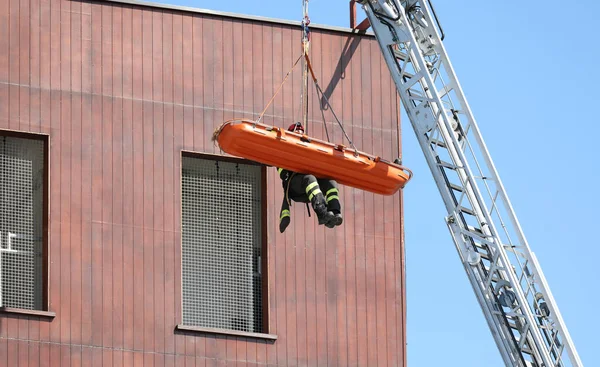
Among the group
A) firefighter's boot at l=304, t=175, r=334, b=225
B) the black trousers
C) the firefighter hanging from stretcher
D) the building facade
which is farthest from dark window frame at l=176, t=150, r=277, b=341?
firefighter's boot at l=304, t=175, r=334, b=225

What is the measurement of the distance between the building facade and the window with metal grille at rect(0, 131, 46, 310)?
0.08 ft

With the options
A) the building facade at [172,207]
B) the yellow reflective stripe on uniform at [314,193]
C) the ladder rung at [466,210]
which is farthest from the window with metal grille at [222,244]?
the yellow reflective stripe on uniform at [314,193]

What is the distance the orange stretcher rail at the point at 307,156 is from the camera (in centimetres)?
2712

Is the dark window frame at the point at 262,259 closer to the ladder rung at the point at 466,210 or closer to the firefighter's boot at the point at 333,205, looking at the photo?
the ladder rung at the point at 466,210

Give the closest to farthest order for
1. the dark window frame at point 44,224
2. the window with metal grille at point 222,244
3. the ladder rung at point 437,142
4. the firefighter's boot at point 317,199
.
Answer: the firefighter's boot at point 317,199 → the dark window frame at point 44,224 → the window with metal grille at point 222,244 → the ladder rung at point 437,142

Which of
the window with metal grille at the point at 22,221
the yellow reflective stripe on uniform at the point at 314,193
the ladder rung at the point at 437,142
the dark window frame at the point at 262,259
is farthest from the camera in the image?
the ladder rung at the point at 437,142

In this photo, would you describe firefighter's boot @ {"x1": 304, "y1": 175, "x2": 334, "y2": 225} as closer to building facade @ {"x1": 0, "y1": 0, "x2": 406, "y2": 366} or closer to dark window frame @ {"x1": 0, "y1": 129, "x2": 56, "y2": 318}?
building facade @ {"x1": 0, "y1": 0, "x2": 406, "y2": 366}

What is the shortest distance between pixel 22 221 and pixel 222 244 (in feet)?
11.4

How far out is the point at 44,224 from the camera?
97.1 ft

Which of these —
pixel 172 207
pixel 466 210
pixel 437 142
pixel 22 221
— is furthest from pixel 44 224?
pixel 466 210

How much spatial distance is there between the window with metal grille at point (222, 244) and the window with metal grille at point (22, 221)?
2464 mm

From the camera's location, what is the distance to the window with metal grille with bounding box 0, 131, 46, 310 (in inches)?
1157

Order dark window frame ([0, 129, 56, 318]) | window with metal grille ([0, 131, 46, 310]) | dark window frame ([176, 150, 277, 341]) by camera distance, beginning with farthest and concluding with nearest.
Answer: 1. dark window frame ([176, 150, 277, 341])
2. window with metal grille ([0, 131, 46, 310])
3. dark window frame ([0, 129, 56, 318])

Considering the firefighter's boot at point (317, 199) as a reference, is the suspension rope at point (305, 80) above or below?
above
